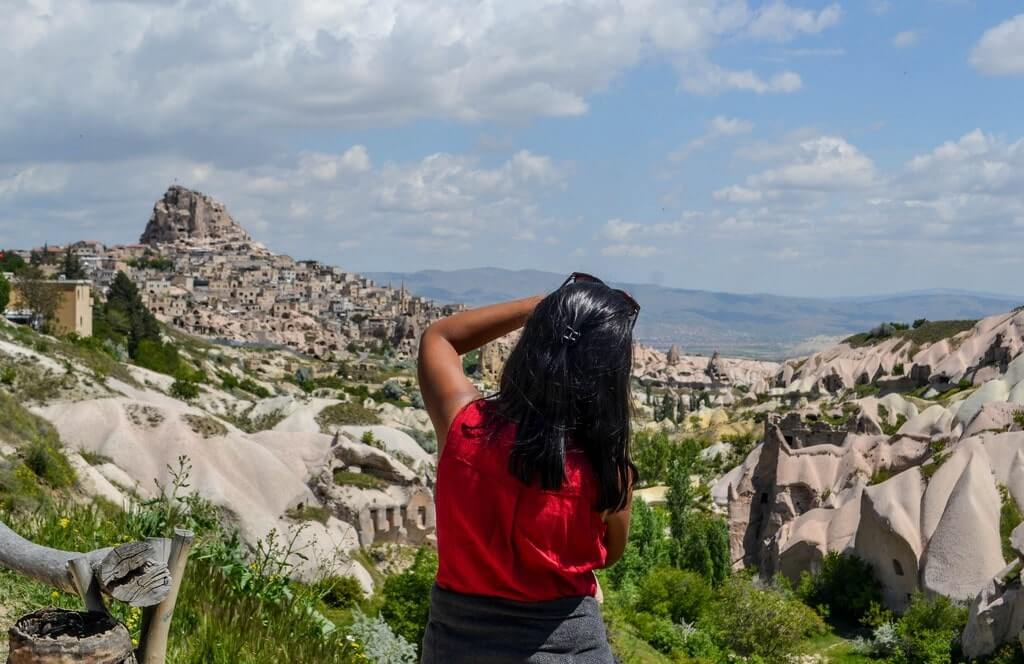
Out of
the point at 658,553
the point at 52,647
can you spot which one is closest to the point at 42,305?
the point at 658,553

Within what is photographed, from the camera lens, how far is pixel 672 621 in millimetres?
22594

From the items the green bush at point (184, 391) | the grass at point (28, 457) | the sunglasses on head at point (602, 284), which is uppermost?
the sunglasses on head at point (602, 284)

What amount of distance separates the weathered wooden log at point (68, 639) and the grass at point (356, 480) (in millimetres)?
15448

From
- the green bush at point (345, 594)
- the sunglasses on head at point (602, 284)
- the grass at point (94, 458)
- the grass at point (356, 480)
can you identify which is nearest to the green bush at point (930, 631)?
the grass at point (356, 480)

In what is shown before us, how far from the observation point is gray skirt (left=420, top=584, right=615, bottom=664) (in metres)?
2.33

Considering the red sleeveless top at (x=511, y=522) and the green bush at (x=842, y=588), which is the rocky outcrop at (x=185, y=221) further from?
the red sleeveless top at (x=511, y=522)

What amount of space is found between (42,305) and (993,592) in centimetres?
3772

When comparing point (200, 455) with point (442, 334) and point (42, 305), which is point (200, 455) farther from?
point (42, 305)

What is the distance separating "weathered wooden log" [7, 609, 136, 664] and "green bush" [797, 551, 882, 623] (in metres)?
22.5

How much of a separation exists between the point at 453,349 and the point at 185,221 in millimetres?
178454

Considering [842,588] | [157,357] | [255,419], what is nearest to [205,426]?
[255,419]

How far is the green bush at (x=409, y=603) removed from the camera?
1161 centimetres

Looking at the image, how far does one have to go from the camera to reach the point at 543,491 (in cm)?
227

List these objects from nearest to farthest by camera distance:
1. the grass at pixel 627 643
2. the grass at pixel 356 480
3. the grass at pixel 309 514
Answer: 1. the grass at pixel 309 514
2. the grass at pixel 627 643
3. the grass at pixel 356 480
